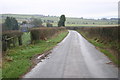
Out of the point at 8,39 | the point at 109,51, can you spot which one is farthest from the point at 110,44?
the point at 8,39

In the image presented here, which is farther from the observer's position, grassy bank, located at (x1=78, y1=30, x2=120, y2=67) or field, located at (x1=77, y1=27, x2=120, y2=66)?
field, located at (x1=77, y1=27, x2=120, y2=66)

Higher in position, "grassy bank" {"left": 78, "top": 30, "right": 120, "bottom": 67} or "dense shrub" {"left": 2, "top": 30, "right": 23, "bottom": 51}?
"dense shrub" {"left": 2, "top": 30, "right": 23, "bottom": 51}

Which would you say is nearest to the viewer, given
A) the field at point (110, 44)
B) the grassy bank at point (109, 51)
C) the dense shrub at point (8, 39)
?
the grassy bank at point (109, 51)

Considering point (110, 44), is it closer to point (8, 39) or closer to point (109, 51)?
point (109, 51)

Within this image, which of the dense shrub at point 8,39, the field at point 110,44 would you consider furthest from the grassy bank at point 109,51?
the dense shrub at point 8,39

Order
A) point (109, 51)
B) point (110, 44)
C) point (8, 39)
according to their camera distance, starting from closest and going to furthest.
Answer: point (109, 51)
point (8, 39)
point (110, 44)

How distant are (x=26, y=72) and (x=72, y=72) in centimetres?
211

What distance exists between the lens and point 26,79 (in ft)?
28.2

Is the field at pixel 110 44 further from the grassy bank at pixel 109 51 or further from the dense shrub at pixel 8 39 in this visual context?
the dense shrub at pixel 8 39

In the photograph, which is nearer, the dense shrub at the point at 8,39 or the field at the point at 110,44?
the field at the point at 110,44

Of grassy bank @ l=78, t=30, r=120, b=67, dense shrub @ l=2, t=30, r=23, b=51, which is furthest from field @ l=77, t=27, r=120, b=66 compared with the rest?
dense shrub @ l=2, t=30, r=23, b=51

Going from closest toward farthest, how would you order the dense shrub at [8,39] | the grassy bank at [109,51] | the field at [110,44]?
the grassy bank at [109,51] → the field at [110,44] → the dense shrub at [8,39]

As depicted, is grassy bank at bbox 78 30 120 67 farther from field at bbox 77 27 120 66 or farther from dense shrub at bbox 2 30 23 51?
dense shrub at bbox 2 30 23 51

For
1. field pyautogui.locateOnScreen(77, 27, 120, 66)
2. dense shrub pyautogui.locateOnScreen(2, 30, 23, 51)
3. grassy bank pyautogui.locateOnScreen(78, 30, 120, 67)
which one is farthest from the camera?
dense shrub pyautogui.locateOnScreen(2, 30, 23, 51)
